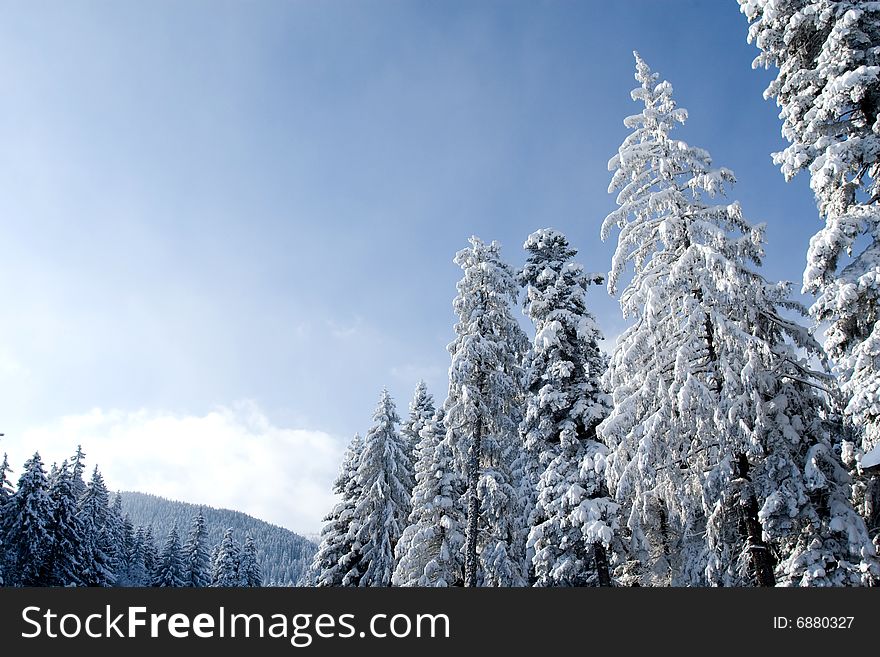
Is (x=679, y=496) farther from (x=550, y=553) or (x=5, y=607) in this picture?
(x=5, y=607)

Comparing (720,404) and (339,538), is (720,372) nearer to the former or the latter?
(720,404)

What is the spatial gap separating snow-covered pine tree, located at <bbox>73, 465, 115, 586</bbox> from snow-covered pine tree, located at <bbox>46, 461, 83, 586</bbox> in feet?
4.10

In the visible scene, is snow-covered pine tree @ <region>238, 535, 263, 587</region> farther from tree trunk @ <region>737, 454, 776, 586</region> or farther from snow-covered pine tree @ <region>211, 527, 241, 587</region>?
tree trunk @ <region>737, 454, 776, 586</region>

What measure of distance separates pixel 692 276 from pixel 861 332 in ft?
11.8

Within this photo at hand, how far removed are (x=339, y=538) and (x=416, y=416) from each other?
8.94 meters

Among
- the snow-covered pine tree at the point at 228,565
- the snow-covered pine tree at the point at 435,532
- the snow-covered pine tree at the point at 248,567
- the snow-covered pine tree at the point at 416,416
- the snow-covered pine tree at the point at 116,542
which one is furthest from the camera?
the snow-covered pine tree at the point at 248,567

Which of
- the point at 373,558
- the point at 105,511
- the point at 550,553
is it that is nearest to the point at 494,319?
the point at 550,553

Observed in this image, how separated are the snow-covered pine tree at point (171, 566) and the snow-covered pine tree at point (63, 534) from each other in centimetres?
1691

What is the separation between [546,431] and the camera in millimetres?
19172

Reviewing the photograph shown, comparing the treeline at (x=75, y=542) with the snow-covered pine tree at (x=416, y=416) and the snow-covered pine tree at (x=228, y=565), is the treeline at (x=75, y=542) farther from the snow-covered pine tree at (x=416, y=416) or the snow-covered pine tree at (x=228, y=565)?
the snow-covered pine tree at (x=416, y=416)

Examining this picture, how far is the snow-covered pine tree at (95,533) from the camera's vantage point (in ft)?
148

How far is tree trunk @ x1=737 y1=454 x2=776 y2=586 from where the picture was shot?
11.7m

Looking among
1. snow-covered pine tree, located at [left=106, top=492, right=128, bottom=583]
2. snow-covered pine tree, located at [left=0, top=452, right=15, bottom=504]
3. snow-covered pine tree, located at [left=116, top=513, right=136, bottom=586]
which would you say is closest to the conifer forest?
snow-covered pine tree, located at [left=0, top=452, right=15, bottom=504]

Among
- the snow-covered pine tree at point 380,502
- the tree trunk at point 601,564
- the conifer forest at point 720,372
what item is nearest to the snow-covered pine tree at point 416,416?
the snow-covered pine tree at point 380,502
